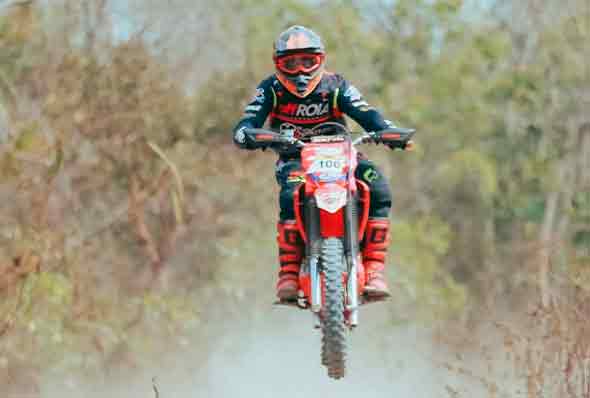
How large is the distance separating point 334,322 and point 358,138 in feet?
4.48

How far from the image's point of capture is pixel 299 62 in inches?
363

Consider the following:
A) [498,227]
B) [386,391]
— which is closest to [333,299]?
[386,391]

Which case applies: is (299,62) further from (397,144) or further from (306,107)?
(397,144)

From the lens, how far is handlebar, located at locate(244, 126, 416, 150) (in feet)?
29.1

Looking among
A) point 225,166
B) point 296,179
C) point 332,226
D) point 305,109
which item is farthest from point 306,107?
point 225,166

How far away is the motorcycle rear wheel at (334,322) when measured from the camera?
28.0ft

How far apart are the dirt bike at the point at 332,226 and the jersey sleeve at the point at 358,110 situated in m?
0.40

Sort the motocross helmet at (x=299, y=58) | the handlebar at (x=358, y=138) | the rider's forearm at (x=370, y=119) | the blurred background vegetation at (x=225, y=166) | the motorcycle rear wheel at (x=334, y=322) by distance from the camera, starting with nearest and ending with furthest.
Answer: the motorcycle rear wheel at (x=334, y=322), the handlebar at (x=358, y=138), the motocross helmet at (x=299, y=58), the rider's forearm at (x=370, y=119), the blurred background vegetation at (x=225, y=166)

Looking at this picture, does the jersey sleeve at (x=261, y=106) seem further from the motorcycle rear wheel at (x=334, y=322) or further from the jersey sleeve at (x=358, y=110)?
the motorcycle rear wheel at (x=334, y=322)

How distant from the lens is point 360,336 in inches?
951

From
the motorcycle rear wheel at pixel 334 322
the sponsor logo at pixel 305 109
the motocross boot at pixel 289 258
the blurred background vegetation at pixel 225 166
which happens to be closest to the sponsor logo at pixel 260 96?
the sponsor logo at pixel 305 109

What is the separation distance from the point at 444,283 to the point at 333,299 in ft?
69.6

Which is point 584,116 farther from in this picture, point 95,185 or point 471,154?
point 95,185

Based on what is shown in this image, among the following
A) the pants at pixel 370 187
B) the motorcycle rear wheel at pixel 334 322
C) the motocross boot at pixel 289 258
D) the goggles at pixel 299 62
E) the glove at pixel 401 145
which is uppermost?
the goggles at pixel 299 62
